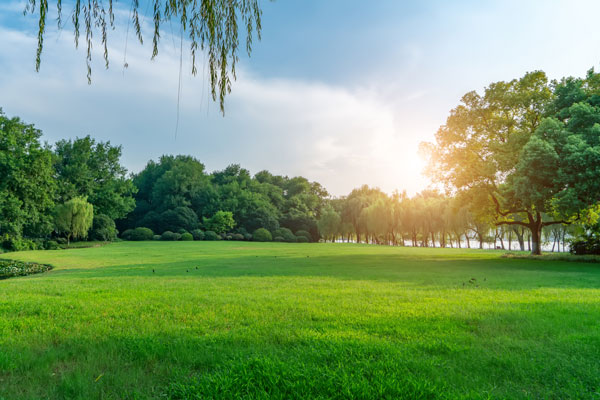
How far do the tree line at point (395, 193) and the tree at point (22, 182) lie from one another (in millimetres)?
118

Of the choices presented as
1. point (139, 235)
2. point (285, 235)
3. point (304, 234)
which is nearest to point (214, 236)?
point (139, 235)

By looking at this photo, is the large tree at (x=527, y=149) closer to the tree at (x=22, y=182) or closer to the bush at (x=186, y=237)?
the tree at (x=22, y=182)

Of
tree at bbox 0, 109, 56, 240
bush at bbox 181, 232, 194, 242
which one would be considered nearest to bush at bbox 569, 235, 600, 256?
tree at bbox 0, 109, 56, 240

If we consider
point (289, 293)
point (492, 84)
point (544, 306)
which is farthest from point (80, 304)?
point (492, 84)

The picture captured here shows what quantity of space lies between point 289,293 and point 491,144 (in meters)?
18.8

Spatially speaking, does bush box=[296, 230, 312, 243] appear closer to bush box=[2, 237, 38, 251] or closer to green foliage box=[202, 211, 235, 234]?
green foliage box=[202, 211, 235, 234]

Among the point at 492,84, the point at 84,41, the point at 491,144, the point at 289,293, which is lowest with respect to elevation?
the point at 289,293

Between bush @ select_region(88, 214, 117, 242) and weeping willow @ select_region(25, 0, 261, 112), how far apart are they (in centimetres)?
4803

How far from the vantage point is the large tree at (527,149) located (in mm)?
15695

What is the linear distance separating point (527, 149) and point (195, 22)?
18737 millimetres

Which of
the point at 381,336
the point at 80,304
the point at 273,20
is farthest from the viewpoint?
the point at 80,304

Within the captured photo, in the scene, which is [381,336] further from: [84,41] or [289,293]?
[84,41]

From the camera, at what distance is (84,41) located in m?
2.33

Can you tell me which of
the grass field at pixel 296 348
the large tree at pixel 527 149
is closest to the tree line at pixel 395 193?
the large tree at pixel 527 149
